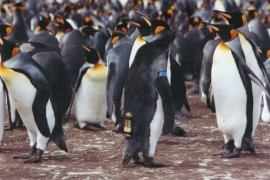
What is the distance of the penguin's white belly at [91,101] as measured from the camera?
738cm

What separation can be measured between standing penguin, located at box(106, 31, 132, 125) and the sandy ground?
0.29 m

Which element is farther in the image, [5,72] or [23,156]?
[23,156]

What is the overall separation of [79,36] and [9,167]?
3812 millimetres

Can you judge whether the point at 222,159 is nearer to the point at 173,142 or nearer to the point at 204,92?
the point at 173,142

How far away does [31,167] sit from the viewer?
18.2 feet

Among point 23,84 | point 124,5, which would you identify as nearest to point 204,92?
point 23,84

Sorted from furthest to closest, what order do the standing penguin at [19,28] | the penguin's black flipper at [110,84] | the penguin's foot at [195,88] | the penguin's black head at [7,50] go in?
the standing penguin at [19,28], the penguin's foot at [195,88], the penguin's black flipper at [110,84], the penguin's black head at [7,50]

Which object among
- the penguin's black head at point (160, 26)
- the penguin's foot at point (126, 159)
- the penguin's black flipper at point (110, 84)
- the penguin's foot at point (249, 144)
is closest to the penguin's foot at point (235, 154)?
the penguin's foot at point (249, 144)

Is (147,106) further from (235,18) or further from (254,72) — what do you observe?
(235,18)

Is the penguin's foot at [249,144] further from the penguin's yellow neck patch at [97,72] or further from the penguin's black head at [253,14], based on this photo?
the penguin's black head at [253,14]

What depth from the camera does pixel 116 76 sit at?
7.14m

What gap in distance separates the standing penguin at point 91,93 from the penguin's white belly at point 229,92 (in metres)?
1.91

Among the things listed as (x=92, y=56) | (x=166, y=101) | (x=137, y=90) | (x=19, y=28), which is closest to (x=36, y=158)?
(x=137, y=90)

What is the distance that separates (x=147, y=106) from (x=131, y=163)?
0.57 m
